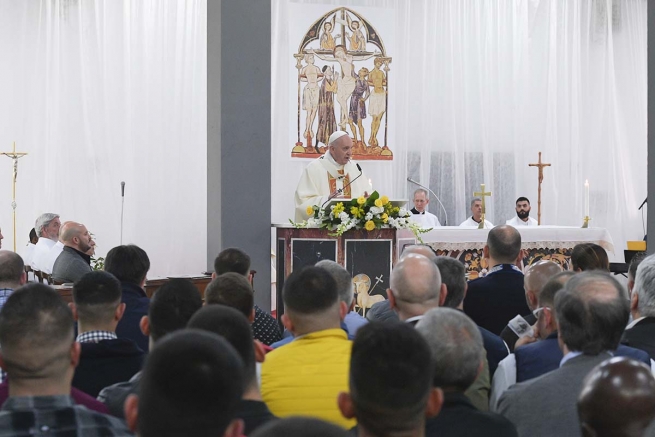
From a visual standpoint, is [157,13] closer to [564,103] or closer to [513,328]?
[564,103]

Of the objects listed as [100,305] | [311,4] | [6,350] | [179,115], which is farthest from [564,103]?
[6,350]

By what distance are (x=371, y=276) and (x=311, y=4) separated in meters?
6.30

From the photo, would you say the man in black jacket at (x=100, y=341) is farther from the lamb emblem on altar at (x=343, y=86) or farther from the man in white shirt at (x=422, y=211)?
the lamb emblem on altar at (x=343, y=86)

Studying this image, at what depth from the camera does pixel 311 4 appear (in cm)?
1325

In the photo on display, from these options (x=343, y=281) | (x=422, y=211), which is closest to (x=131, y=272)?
(x=343, y=281)

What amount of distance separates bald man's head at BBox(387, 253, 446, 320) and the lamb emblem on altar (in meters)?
9.36

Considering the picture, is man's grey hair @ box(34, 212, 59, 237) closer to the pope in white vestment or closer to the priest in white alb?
the pope in white vestment

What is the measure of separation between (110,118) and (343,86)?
3412 millimetres

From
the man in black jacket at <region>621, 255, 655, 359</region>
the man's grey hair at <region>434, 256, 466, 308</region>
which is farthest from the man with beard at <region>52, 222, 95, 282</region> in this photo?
the man in black jacket at <region>621, 255, 655, 359</region>

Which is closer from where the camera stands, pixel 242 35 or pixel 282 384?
pixel 282 384

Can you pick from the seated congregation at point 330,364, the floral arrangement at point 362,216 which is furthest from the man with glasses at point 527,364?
the floral arrangement at point 362,216

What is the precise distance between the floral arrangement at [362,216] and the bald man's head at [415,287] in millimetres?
3987

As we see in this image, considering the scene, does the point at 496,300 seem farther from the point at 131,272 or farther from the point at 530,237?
the point at 530,237

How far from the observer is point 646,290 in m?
3.96
